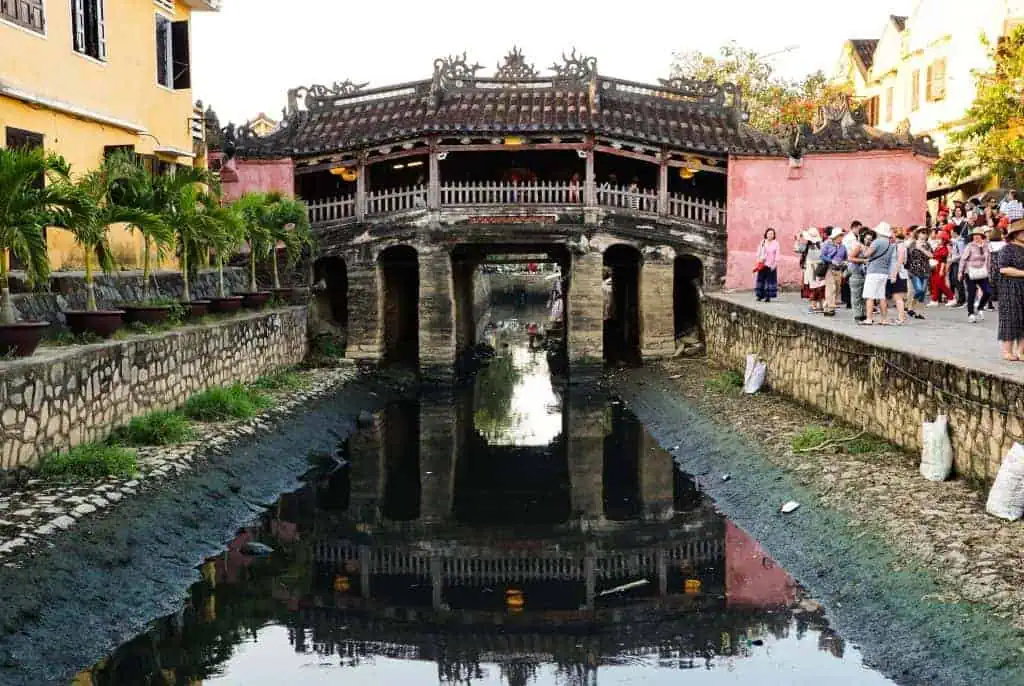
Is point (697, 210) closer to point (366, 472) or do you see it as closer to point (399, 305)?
point (399, 305)

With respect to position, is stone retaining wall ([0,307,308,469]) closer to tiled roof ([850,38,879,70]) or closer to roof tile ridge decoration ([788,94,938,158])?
roof tile ridge decoration ([788,94,938,158])

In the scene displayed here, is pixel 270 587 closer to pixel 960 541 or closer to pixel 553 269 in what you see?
pixel 960 541

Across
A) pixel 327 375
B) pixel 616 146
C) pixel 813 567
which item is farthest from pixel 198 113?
pixel 813 567

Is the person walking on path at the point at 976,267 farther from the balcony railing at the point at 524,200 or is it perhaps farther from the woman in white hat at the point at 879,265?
the balcony railing at the point at 524,200

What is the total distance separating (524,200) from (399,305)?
5.13 metres

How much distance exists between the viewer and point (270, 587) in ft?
36.0

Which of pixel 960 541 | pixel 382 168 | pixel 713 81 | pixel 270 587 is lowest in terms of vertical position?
pixel 270 587

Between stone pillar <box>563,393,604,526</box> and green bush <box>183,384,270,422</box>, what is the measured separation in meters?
4.95

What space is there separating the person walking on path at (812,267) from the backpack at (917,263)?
144 cm

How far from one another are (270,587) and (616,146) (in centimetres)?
1728

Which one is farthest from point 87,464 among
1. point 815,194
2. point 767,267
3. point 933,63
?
point 933,63

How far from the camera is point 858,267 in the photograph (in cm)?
1742

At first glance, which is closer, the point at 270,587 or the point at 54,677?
the point at 54,677

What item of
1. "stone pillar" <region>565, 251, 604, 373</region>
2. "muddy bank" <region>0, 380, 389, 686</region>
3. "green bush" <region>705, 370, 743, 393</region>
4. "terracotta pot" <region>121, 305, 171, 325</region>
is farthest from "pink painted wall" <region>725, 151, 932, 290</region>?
"muddy bank" <region>0, 380, 389, 686</region>
